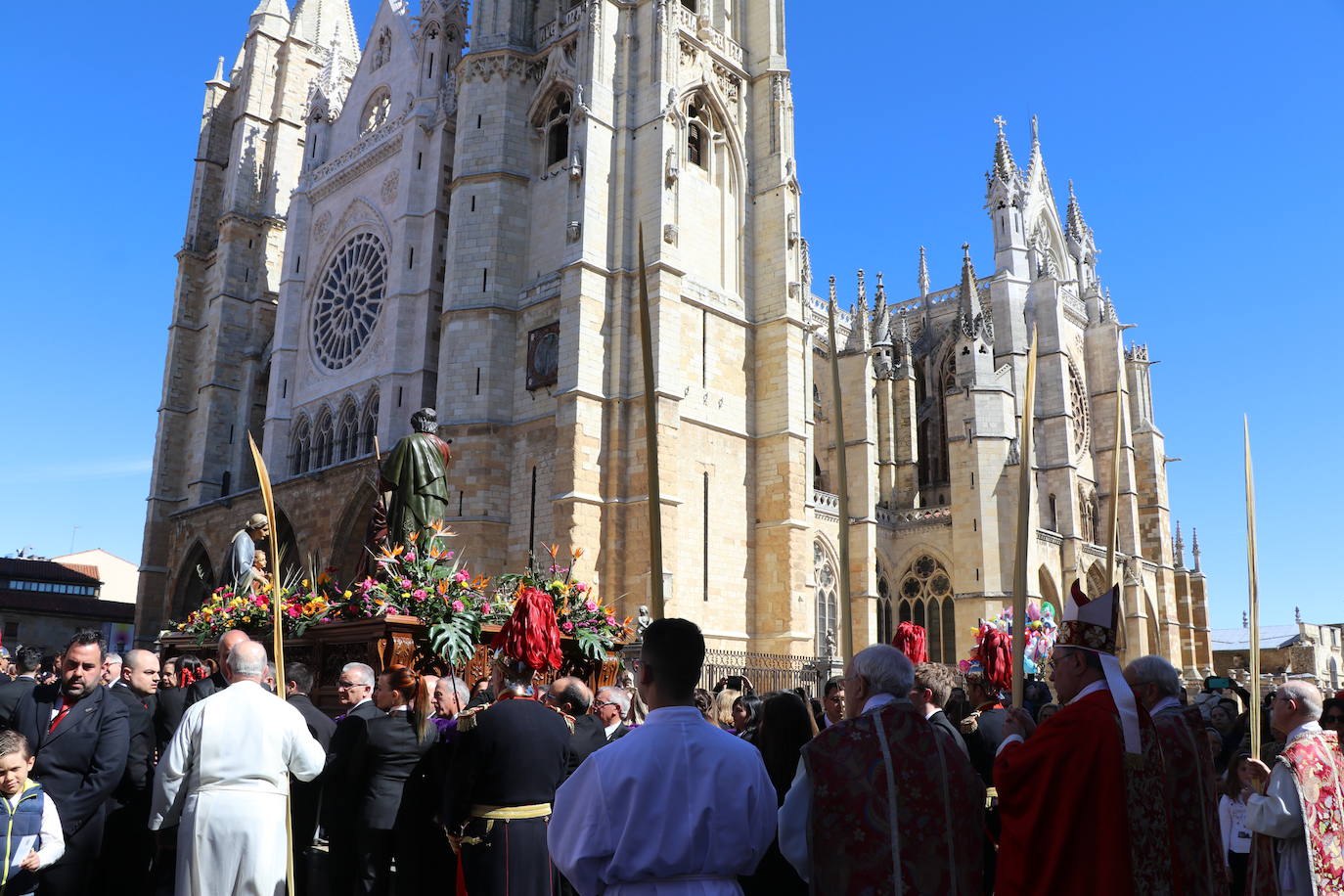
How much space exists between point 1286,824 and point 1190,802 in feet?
2.74

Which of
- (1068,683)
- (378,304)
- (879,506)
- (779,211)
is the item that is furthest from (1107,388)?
(1068,683)

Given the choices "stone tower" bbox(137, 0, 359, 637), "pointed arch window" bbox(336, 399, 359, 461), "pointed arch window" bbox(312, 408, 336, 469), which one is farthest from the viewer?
"stone tower" bbox(137, 0, 359, 637)

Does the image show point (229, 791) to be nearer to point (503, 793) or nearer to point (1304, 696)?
point (503, 793)

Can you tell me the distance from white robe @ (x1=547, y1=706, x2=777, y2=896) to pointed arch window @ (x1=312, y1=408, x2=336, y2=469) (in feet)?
76.9

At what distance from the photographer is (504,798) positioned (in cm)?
436

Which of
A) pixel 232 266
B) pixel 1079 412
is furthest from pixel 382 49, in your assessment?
pixel 1079 412

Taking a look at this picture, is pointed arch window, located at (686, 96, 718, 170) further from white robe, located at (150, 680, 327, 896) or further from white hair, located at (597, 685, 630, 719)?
white robe, located at (150, 680, 327, 896)

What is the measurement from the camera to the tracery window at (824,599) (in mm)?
25047

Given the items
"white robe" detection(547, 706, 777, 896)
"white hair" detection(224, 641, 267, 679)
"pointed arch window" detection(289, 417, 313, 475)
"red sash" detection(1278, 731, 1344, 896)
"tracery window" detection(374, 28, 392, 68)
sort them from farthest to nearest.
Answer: "tracery window" detection(374, 28, 392, 68), "pointed arch window" detection(289, 417, 313, 475), "white hair" detection(224, 641, 267, 679), "red sash" detection(1278, 731, 1344, 896), "white robe" detection(547, 706, 777, 896)

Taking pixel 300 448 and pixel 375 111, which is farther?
pixel 375 111

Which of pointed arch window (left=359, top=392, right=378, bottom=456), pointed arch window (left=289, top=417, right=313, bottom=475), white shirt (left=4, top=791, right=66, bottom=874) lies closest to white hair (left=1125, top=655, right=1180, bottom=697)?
white shirt (left=4, top=791, right=66, bottom=874)

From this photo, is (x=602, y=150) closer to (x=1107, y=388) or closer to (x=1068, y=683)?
(x=1068, y=683)

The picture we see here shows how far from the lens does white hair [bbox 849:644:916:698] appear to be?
3.26 m

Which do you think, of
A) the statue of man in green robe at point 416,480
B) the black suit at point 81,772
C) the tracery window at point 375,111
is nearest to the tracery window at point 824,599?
the tracery window at point 375,111
